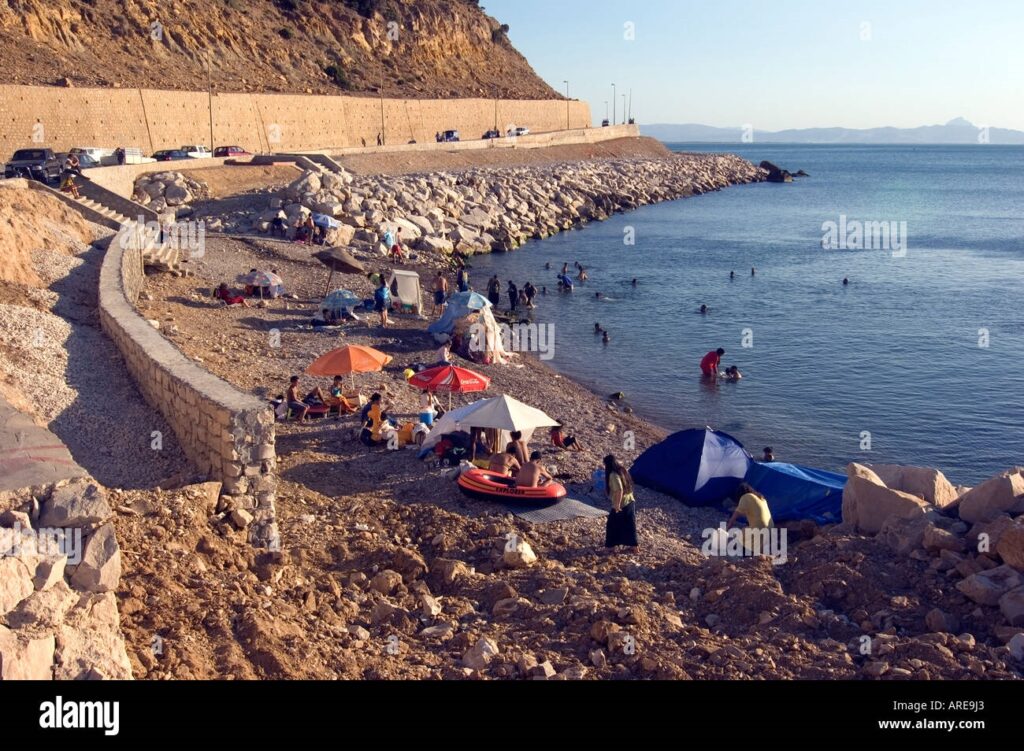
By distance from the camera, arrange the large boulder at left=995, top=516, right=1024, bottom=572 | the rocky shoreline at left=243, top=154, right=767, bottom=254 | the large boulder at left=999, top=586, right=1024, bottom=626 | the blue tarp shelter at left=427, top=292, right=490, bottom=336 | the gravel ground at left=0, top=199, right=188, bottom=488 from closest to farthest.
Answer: the large boulder at left=999, top=586, right=1024, bottom=626 < the large boulder at left=995, top=516, right=1024, bottom=572 < the gravel ground at left=0, top=199, right=188, bottom=488 < the blue tarp shelter at left=427, top=292, right=490, bottom=336 < the rocky shoreline at left=243, top=154, right=767, bottom=254

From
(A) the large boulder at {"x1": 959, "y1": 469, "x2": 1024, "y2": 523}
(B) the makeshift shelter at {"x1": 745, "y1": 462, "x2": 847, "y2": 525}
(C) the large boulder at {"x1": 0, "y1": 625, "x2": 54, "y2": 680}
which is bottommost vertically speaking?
(B) the makeshift shelter at {"x1": 745, "y1": 462, "x2": 847, "y2": 525}

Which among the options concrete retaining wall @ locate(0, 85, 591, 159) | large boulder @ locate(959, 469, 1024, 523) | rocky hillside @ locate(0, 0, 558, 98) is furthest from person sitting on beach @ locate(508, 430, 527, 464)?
rocky hillside @ locate(0, 0, 558, 98)

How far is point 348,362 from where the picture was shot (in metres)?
15.2

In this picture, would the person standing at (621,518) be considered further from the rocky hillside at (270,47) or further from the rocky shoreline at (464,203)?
the rocky hillside at (270,47)

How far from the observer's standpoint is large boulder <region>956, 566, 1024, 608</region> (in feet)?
28.3

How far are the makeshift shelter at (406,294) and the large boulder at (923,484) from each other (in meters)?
14.1

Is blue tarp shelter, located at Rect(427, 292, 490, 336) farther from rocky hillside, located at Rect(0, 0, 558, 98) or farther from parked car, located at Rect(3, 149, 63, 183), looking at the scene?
rocky hillside, located at Rect(0, 0, 558, 98)

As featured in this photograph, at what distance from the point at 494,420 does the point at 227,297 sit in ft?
36.3

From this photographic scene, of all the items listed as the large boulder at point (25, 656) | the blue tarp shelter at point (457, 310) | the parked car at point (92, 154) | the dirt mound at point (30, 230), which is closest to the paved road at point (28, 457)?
the large boulder at point (25, 656)

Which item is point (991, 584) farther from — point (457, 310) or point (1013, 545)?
point (457, 310)

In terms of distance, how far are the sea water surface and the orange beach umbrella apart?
Answer: 419cm

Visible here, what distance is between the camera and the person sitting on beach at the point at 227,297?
71.6 feet
